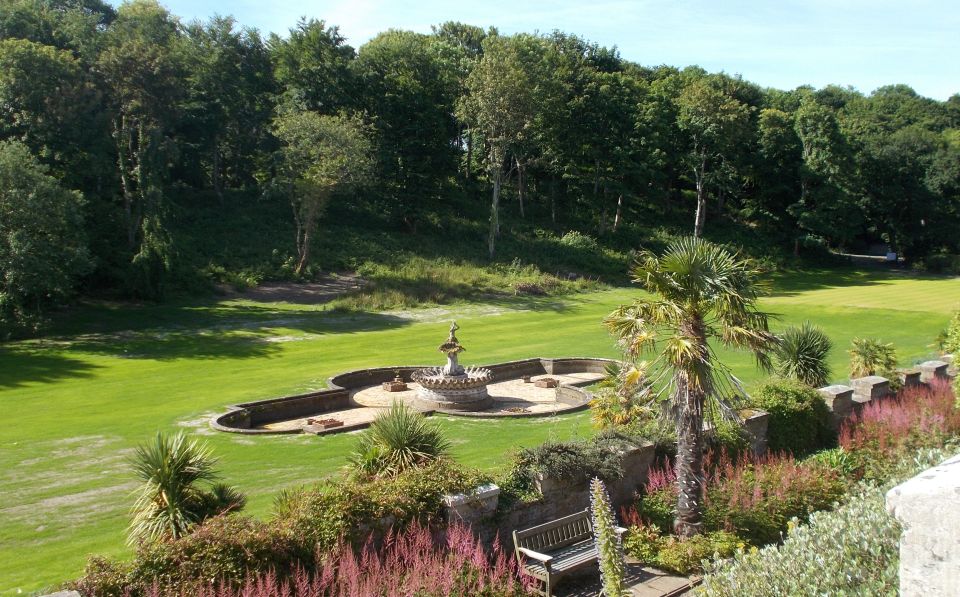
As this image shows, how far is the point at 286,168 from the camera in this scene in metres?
44.7

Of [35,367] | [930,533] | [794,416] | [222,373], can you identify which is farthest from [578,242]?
[930,533]

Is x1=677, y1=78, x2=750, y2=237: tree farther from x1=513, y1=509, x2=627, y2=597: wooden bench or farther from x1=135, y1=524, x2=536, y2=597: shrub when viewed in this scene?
x1=135, y1=524, x2=536, y2=597: shrub

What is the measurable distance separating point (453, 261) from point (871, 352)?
33475mm

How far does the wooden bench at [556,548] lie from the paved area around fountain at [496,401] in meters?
8.52

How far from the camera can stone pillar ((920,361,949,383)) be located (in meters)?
19.1

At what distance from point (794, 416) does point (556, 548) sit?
7.20 meters

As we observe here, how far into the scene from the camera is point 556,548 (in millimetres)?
10102

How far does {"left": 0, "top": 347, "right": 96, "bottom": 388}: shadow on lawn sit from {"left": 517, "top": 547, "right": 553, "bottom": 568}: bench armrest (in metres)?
20.2

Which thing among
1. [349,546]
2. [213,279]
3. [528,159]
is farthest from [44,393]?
[528,159]

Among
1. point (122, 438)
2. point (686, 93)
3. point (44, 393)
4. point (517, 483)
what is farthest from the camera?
point (686, 93)

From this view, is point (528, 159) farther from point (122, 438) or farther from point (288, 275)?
point (122, 438)

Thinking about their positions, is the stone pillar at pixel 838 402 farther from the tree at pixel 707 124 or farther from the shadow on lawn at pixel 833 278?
the tree at pixel 707 124

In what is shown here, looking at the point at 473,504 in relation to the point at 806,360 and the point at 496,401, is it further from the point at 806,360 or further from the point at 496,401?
the point at 806,360

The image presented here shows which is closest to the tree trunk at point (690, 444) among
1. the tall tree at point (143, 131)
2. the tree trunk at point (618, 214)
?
the tall tree at point (143, 131)
